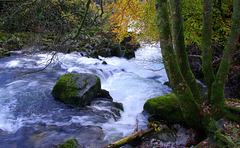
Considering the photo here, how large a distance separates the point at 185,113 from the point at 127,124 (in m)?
2.28

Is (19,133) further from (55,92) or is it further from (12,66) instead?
(12,66)

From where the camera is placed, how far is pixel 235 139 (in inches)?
127

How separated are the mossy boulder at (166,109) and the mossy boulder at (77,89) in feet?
7.81

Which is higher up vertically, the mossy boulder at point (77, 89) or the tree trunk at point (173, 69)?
the tree trunk at point (173, 69)

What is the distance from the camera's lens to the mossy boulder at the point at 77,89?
632cm

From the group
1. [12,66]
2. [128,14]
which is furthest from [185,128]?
[12,66]

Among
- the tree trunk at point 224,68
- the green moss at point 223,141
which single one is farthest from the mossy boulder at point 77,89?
the green moss at point 223,141

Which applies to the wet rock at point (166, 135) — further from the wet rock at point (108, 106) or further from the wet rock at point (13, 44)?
the wet rock at point (13, 44)

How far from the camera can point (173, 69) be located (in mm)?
3762

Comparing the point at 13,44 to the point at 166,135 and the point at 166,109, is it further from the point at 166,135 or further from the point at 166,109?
the point at 166,135

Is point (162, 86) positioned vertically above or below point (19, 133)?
above

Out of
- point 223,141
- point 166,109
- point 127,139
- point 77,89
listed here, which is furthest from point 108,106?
point 223,141

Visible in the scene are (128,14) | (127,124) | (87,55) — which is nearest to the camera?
(127,124)

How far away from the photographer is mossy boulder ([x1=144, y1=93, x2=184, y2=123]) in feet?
16.7
